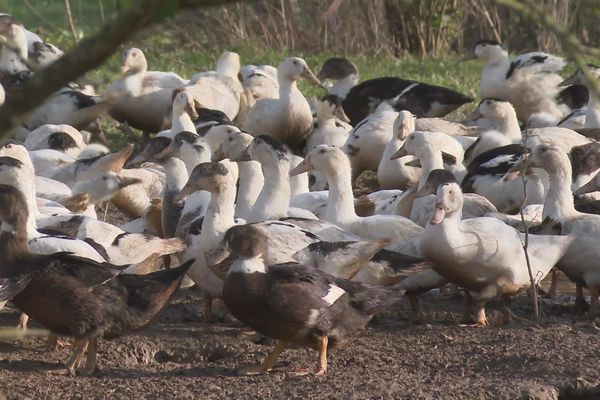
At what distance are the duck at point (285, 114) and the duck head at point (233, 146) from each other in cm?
309

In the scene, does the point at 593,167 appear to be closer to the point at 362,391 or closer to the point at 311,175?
the point at 311,175

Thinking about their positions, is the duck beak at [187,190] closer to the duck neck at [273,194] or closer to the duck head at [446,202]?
the duck neck at [273,194]

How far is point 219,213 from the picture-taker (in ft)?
23.2

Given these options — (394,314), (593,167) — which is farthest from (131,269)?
(593,167)

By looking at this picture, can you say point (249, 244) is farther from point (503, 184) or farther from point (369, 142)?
point (369, 142)

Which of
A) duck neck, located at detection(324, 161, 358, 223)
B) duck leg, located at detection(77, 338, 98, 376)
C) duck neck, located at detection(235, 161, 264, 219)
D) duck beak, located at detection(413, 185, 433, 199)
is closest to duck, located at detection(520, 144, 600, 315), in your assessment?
duck beak, located at detection(413, 185, 433, 199)

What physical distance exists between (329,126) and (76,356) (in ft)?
21.7

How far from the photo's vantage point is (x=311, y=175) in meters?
10.8

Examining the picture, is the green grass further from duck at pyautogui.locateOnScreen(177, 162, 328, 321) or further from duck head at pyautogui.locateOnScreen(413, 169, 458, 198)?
duck at pyautogui.locateOnScreen(177, 162, 328, 321)

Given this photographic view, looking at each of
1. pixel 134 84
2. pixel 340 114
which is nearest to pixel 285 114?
pixel 340 114

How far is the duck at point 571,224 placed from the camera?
7.08 m

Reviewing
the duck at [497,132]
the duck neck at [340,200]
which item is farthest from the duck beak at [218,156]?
the duck at [497,132]

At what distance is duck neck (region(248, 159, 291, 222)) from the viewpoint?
7727 millimetres

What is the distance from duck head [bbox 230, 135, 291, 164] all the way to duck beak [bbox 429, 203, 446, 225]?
1501mm
